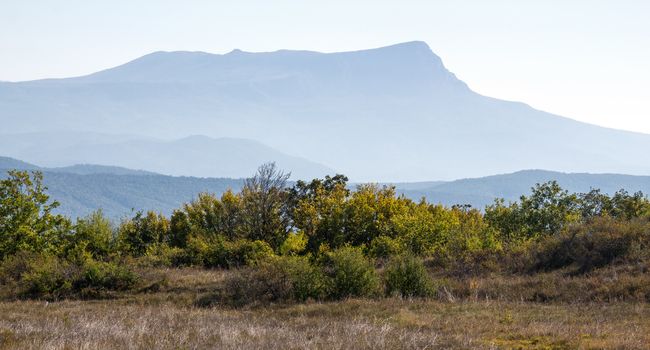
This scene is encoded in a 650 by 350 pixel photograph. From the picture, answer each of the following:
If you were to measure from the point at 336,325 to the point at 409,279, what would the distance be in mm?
9080

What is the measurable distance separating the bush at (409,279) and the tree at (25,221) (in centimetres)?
2286

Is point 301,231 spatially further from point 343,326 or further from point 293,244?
point 343,326

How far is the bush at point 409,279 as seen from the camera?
83.2 feet

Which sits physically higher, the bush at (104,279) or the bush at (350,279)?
the bush at (350,279)

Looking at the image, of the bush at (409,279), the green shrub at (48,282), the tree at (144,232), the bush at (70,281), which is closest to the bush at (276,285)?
the bush at (409,279)

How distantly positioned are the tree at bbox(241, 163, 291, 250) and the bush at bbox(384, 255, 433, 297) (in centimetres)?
1863

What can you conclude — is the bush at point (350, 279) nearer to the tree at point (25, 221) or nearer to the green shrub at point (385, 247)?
the green shrub at point (385, 247)

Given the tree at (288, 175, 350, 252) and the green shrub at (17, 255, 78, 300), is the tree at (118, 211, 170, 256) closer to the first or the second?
the tree at (288, 175, 350, 252)

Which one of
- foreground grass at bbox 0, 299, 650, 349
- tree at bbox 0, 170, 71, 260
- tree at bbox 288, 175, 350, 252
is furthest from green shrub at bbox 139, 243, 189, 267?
foreground grass at bbox 0, 299, 650, 349

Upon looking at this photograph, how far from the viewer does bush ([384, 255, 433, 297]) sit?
2536 centimetres

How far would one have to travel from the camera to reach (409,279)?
25.7 meters

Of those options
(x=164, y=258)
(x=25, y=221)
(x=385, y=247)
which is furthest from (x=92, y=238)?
(x=385, y=247)

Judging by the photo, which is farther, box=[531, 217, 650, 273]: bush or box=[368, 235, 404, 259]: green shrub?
box=[368, 235, 404, 259]: green shrub

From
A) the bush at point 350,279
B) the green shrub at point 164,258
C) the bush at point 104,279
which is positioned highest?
the bush at point 350,279
